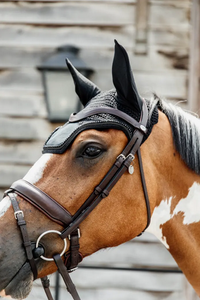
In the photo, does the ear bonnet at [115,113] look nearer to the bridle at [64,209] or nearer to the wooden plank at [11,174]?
the bridle at [64,209]

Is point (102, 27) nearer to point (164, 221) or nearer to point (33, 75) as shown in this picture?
point (33, 75)

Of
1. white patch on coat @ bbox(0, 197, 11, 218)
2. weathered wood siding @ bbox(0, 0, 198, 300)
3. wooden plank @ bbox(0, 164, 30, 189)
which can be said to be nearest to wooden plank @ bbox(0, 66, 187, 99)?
weathered wood siding @ bbox(0, 0, 198, 300)

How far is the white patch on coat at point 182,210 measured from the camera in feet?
4.54

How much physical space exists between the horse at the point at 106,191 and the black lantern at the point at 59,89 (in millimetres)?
1398

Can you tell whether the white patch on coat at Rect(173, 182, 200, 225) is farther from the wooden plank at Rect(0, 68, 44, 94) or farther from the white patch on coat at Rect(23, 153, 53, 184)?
the wooden plank at Rect(0, 68, 44, 94)

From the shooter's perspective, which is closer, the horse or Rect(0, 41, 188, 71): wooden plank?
the horse

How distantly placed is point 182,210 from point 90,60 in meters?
2.02

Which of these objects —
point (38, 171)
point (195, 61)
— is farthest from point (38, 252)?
point (195, 61)

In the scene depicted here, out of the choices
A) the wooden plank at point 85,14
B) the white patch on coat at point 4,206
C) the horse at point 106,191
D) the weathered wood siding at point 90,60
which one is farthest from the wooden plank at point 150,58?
the white patch on coat at point 4,206

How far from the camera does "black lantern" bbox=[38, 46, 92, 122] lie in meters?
2.77

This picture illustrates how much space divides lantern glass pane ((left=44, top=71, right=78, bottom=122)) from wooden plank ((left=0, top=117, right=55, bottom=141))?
309 mm

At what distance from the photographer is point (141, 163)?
1312 millimetres

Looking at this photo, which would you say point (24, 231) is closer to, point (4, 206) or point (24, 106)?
point (4, 206)

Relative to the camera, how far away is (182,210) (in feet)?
4.58
